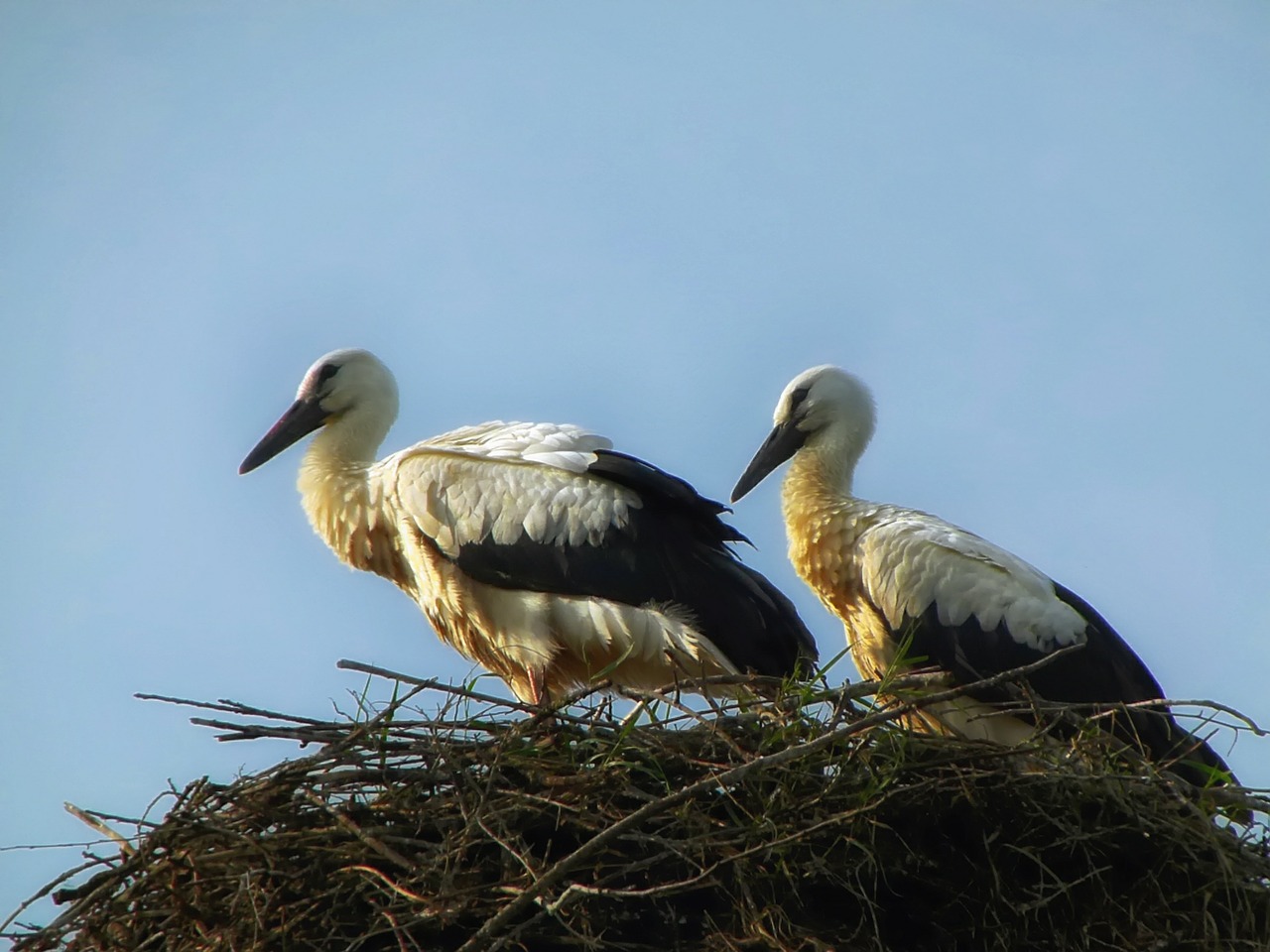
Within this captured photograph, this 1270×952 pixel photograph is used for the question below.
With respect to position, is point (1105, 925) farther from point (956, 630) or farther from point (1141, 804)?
point (956, 630)

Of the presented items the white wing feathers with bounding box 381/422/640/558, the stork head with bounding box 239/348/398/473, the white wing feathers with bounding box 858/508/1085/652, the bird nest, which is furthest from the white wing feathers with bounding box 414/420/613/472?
the bird nest

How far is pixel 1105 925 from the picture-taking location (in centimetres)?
421

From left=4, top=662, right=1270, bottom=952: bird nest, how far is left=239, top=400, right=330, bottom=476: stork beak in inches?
106

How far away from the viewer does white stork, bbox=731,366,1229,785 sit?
5785mm

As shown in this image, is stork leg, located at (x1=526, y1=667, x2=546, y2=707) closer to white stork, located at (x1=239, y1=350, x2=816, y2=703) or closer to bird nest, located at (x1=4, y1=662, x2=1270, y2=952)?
white stork, located at (x1=239, y1=350, x2=816, y2=703)

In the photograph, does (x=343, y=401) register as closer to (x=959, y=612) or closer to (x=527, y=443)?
(x=527, y=443)

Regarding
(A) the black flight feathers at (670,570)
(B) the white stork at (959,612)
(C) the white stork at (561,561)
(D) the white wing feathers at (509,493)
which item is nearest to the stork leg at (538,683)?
(C) the white stork at (561,561)

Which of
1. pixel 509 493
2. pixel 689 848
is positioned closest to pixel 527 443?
pixel 509 493

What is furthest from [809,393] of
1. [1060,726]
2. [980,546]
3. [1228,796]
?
[1228,796]

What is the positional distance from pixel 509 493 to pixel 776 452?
4.28 feet

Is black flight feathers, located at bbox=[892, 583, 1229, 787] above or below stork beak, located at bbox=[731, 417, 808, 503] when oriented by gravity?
below

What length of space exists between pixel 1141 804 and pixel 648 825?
1152 mm

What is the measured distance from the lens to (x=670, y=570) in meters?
5.78

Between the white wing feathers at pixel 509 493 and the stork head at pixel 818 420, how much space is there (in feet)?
2.85
